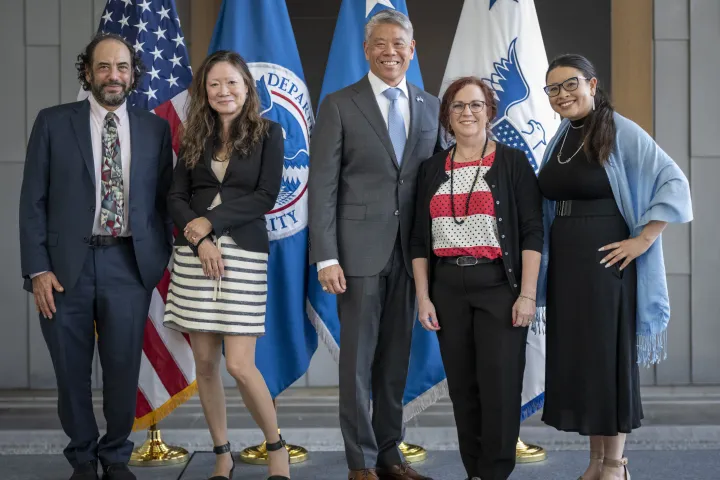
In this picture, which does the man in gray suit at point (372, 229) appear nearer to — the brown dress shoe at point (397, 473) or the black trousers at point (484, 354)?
the brown dress shoe at point (397, 473)

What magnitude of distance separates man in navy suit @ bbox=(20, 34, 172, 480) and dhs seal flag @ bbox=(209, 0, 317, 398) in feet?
1.90

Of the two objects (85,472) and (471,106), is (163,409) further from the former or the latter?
(471,106)

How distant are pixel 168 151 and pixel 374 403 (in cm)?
127

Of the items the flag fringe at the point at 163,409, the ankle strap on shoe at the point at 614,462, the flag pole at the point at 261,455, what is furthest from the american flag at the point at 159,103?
the ankle strap on shoe at the point at 614,462

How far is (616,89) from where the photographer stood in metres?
4.89

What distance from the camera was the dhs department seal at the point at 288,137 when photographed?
346 centimetres

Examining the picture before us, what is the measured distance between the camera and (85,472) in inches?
116

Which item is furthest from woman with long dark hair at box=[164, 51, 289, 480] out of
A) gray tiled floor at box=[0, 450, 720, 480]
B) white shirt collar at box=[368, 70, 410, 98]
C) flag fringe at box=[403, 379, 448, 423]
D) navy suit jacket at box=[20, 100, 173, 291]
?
flag fringe at box=[403, 379, 448, 423]

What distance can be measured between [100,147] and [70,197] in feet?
0.75

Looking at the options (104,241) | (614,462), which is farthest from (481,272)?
(104,241)

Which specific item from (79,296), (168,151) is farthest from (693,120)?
(79,296)

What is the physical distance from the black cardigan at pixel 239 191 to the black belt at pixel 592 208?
105 centimetres

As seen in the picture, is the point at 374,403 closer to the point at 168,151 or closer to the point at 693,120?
the point at 168,151

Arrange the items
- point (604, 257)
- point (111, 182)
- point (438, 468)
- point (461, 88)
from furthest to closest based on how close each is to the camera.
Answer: point (438, 468) → point (111, 182) → point (461, 88) → point (604, 257)
